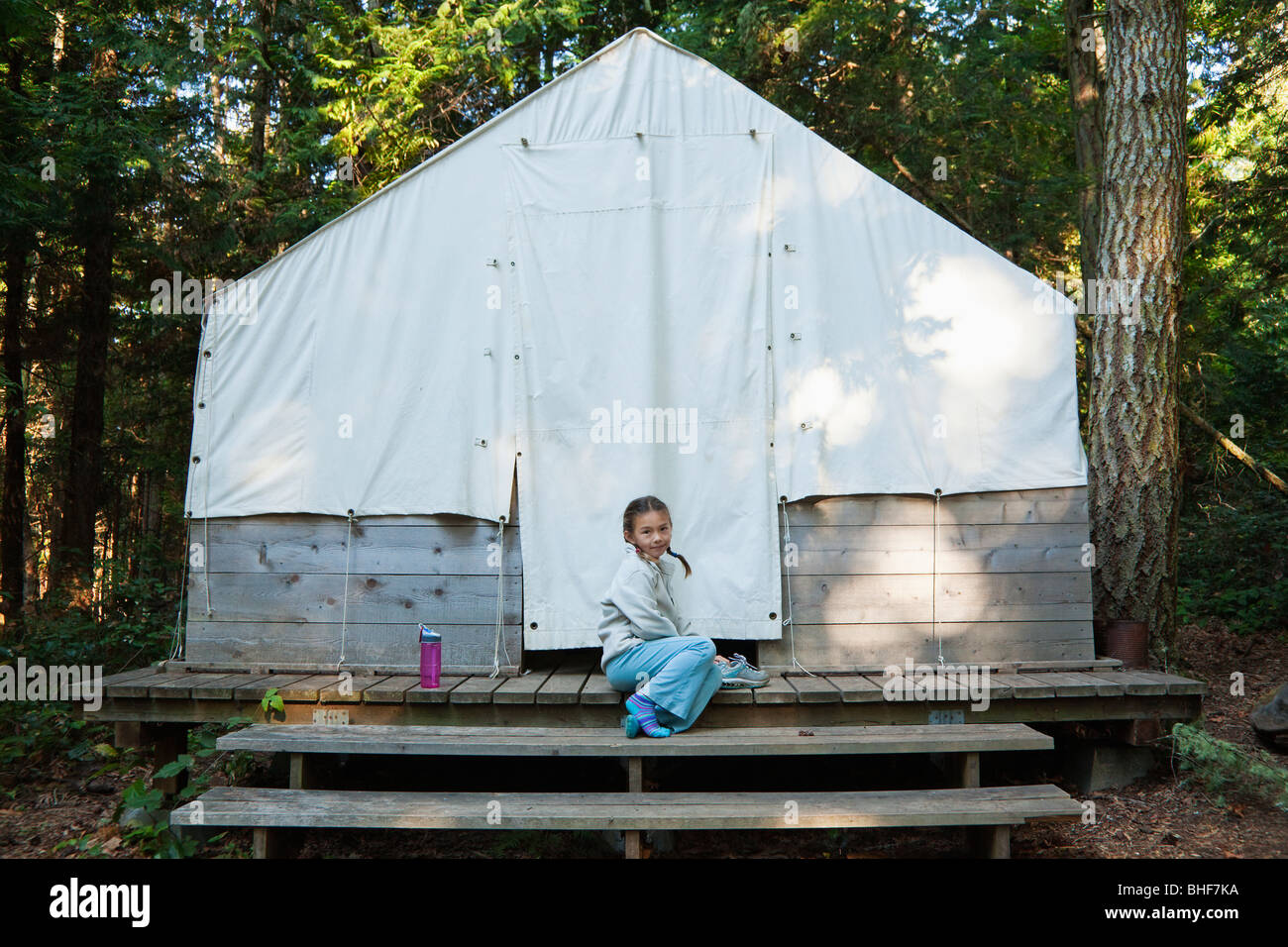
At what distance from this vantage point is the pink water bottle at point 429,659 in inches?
163

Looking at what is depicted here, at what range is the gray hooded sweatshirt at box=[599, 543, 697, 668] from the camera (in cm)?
Result: 385

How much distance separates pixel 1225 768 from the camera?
398 centimetres

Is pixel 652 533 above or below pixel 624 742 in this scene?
above

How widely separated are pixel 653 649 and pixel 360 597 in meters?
1.70

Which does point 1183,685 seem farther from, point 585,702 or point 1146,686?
point 585,702

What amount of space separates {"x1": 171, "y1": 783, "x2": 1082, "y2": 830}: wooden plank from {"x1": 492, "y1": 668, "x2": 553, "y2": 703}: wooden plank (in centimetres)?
59

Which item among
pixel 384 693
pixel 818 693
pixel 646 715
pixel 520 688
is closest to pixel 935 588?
pixel 818 693

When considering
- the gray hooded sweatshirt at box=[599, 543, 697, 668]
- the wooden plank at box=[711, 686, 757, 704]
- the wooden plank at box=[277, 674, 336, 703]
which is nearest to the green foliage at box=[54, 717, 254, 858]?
the wooden plank at box=[277, 674, 336, 703]

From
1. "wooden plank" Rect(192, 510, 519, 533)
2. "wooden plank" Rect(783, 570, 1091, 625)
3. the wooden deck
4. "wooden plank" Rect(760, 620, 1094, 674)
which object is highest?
"wooden plank" Rect(192, 510, 519, 533)

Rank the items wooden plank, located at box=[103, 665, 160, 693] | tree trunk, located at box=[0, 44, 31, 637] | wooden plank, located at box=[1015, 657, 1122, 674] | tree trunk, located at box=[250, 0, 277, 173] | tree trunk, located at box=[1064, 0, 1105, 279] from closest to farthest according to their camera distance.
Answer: wooden plank, located at box=[103, 665, 160, 693]
wooden plank, located at box=[1015, 657, 1122, 674]
tree trunk, located at box=[1064, 0, 1105, 279]
tree trunk, located at box=[0, 44, 31, 637]
tree trunk, located at box=[250, 0, 277, 173]

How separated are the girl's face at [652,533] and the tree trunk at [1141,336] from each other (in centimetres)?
287

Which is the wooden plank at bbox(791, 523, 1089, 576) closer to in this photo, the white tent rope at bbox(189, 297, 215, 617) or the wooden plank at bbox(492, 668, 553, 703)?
the wooden plank at bbox(492, 668, 553, 703)

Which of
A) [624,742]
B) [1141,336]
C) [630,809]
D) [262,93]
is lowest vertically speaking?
[630,809]
